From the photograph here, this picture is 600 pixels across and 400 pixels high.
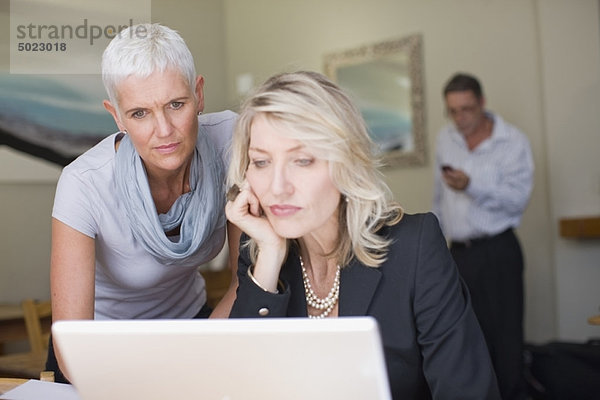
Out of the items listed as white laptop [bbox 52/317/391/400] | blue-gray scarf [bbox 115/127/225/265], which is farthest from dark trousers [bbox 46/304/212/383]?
white laptop [bbox 52/317/391/400]

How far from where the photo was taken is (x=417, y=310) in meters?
1.54

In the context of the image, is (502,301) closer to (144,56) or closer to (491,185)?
(491,185)

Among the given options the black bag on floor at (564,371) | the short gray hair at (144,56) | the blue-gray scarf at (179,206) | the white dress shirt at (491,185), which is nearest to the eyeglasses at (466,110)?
the white dress shirt at (491,185)

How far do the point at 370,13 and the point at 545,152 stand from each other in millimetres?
1611

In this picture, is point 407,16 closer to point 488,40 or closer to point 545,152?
point 488,40

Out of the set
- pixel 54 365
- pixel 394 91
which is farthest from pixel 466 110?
pixel 54 365

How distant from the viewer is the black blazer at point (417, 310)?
4.77 feet

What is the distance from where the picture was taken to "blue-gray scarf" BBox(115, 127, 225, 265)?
171cm

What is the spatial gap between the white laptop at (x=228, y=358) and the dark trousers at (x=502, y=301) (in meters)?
2.97

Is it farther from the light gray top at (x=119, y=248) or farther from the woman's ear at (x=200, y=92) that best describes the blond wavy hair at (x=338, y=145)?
the light gray top at (x=119, y=248)

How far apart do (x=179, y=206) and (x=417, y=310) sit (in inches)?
24.1

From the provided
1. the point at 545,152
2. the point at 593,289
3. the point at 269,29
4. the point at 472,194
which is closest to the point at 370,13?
the point at 269,29

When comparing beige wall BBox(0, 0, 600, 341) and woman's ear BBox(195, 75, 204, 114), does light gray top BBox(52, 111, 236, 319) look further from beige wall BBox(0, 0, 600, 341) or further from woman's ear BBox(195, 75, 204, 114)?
beige wall BBox(0, 0, 600, 341)

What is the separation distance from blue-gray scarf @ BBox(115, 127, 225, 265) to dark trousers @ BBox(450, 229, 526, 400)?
2.25 m
